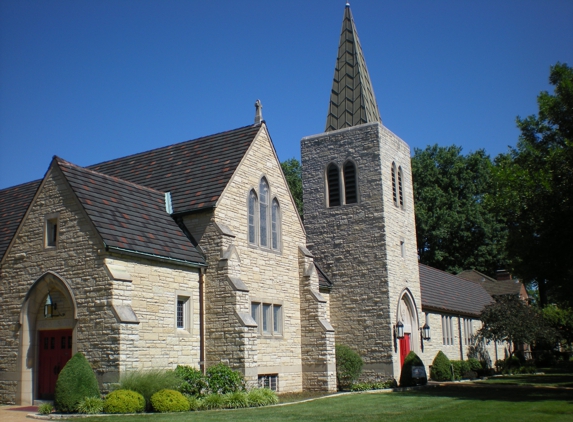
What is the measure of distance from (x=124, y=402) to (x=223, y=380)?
416 centimetres

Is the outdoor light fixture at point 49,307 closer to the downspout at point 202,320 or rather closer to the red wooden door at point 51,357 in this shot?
the red wooden door at point 51,357

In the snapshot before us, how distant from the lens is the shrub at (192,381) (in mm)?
18266

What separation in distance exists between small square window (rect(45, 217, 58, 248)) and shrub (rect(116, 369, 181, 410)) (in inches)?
195

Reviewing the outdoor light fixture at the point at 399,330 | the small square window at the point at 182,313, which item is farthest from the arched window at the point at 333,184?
the small square window at the point at 182,313

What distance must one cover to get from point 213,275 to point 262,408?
5381 millimetres

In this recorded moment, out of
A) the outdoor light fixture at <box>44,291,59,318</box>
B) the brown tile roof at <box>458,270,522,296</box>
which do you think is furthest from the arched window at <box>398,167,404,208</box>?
the brown tile roof at <box>458,270,522,296</box>

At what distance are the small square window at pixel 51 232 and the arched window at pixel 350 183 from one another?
14.6 metres

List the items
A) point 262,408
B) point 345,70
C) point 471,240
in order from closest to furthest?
point 262,408 → point 345,70 → point 471,240

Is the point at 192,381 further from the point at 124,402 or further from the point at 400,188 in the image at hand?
the point at 400,188

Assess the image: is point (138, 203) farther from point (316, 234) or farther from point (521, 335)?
point (521, 335)

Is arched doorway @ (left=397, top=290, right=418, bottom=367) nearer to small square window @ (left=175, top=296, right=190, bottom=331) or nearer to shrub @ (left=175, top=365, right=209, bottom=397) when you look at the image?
small square window @ (left=175, top=296, right=190, bottom=331)

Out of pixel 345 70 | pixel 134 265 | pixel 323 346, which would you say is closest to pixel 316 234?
pixel 323 346

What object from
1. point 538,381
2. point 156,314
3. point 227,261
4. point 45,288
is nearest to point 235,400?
point 156,314

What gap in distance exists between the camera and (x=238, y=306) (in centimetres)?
2070
